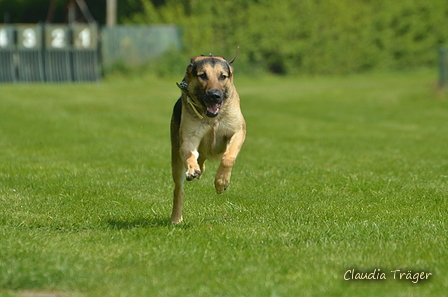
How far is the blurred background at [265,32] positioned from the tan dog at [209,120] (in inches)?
901

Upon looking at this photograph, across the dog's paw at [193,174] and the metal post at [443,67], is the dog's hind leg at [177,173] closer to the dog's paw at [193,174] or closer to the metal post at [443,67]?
the dog's paw at [193,174]

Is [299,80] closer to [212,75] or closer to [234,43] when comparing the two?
[234,43]

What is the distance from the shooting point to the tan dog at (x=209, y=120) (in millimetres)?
6941

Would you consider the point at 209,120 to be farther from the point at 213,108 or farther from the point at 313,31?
the point at 313,31

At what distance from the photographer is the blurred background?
3178cm

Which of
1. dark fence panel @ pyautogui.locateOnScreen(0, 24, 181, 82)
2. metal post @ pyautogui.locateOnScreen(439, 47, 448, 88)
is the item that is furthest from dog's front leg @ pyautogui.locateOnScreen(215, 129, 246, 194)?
dark fence panel @ pyautogui.locateOnScreen(0, 24, 181, 82)

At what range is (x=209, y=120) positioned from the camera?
7.11 m

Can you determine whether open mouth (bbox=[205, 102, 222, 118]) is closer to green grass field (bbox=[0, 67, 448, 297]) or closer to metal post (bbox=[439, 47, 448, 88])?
green grass field (bbox=[0, 67, 448, 297])

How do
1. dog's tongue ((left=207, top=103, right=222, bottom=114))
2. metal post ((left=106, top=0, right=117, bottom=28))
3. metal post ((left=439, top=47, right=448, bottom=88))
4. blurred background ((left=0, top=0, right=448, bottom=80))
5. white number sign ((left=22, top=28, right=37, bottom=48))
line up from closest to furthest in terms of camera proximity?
dog's tongue ((left=207, top=103, right=222, bottom=114)), metal post ((left=439, top=47, right=448, bottom=88)), white number sign ((left=22, top=28, right=37, bottom=48)), blurred background ((left=0, top=0, right=448, bottom=80)), metal post ((left=106, top=0, right=117, bottom=28))

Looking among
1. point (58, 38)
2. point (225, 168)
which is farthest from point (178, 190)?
point (58, 38)

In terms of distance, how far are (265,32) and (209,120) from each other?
27078mm

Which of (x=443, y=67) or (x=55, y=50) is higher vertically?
(x=55, y=50)

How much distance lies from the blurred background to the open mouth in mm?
23229

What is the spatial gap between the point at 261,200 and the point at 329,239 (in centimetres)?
226
